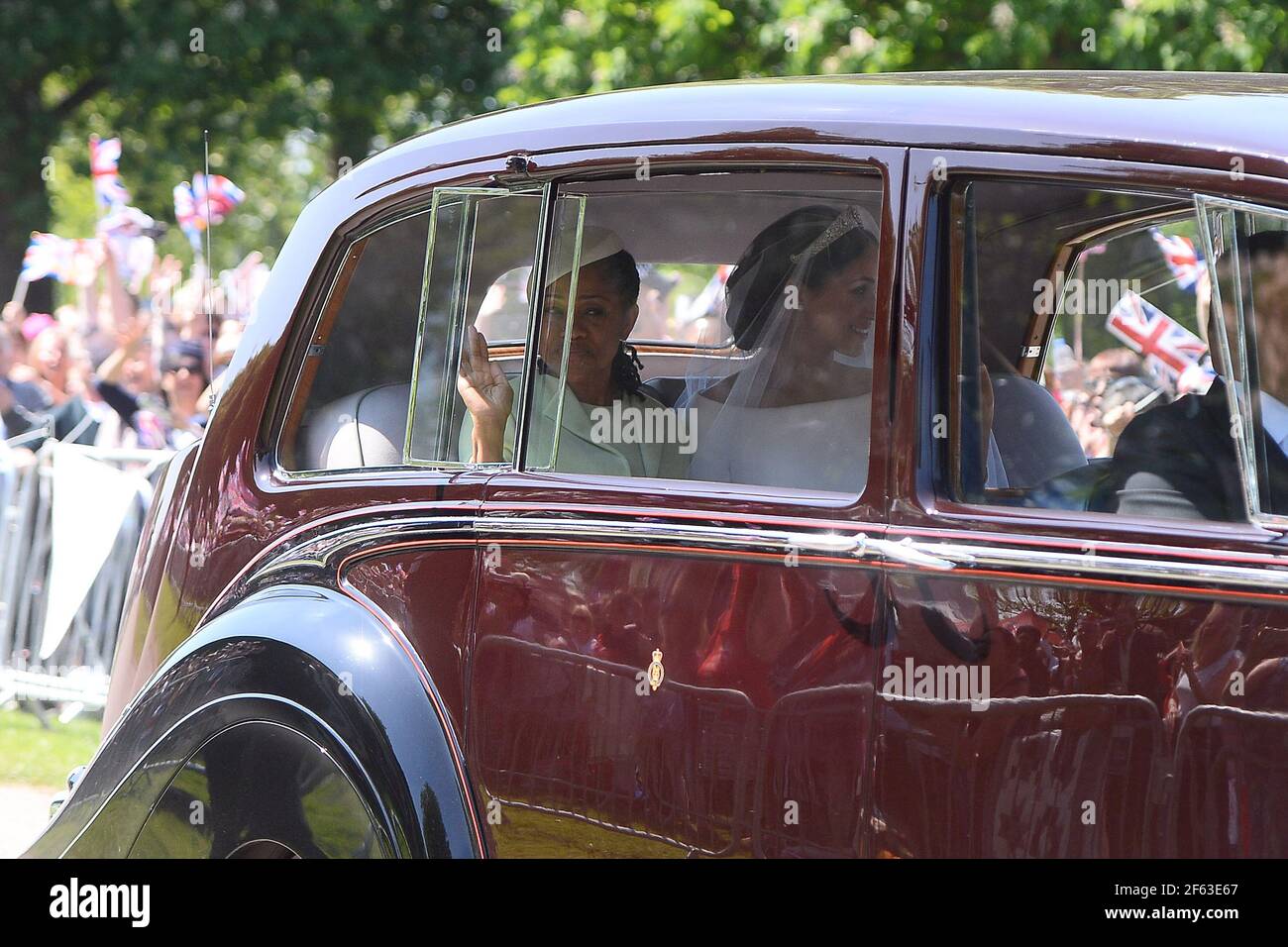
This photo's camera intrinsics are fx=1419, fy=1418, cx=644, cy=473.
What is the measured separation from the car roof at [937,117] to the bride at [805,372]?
19 cm

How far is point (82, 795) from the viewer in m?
3.06

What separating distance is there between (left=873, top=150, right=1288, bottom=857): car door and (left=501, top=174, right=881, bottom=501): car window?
0.14m

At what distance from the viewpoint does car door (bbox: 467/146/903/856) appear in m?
2.22

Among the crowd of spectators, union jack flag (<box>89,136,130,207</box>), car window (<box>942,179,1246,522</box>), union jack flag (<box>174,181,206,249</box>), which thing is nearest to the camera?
car window (<box>942,179,1246,522</box>)

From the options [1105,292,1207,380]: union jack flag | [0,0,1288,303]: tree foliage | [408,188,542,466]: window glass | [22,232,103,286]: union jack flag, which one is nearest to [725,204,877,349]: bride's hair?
[408,188,542,466]: window glass

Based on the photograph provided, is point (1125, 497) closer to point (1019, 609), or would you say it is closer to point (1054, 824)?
point (1019, 609)

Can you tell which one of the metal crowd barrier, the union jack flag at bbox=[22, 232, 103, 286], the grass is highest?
the union jack flag at bbox=[22, 232, 103, 286]

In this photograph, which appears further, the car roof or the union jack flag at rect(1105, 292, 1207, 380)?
the union jack flag at rect(1105, 292, 1207, 380)

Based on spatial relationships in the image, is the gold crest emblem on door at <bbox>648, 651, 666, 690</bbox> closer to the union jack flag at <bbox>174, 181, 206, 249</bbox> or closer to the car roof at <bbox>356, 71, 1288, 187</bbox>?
the car roof at <bbox>356, 71, 1288, 187</bbox>

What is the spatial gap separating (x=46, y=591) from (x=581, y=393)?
17.5 feet

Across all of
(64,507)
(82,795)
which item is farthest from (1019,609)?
(64,507)

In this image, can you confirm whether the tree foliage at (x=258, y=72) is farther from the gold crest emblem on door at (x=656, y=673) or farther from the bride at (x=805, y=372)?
the gold crest emblem on door at (x=656, y=673)

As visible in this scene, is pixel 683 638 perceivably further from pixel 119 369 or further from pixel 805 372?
pixel 119 369

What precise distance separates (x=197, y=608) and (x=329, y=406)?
0.51 m
